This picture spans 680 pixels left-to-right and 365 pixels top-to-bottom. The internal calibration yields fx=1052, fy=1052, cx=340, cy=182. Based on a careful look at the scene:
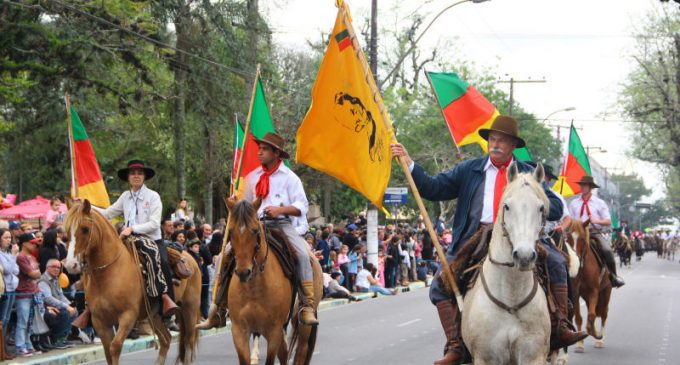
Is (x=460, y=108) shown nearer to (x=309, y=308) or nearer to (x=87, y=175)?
(x=309, y=308)

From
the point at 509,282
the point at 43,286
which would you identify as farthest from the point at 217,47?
the point at 509,282

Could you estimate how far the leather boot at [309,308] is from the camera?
10750mm

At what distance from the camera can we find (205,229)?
71.8ft

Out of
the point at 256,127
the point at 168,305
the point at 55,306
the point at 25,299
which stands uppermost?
the point at 256,127

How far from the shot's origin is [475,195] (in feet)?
28.7

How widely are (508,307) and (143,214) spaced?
18.8 ft

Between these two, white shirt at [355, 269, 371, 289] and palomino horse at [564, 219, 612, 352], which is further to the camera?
white shirt at [355, 269, 371, 289]

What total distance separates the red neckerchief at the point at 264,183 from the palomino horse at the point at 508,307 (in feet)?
11.8

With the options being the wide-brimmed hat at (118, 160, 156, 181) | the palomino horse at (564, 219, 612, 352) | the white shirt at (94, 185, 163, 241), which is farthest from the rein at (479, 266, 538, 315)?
the palomino horse at (564, 219, 612, 352)

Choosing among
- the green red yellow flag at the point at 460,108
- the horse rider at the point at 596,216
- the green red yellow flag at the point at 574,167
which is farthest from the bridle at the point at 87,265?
the green red yellow flag at the point at 574,167

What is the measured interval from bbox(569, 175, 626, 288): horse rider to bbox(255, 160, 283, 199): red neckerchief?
7125 mm

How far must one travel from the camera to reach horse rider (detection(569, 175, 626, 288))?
16641 mm

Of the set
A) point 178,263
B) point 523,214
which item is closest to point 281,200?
point 178,263

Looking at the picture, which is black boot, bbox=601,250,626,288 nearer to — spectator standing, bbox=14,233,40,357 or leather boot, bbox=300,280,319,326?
leather boot, bbox=300,280,319,326
